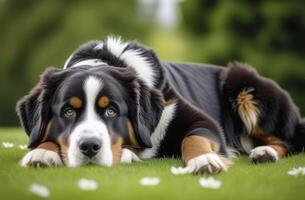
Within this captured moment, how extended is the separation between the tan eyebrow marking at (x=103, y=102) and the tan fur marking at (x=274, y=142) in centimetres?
195

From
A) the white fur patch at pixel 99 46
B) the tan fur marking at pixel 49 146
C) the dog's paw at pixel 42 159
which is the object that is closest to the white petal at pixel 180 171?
the dog's paw at pixel 42 159

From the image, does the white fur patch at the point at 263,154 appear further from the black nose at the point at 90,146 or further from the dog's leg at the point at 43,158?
the dog's leg at the point at 43,158

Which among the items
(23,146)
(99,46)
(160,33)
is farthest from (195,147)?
(160,33)

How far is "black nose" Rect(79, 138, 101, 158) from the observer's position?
468 cm

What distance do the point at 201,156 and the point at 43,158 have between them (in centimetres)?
129

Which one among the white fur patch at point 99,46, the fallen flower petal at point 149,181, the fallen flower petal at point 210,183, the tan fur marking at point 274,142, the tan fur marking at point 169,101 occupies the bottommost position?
the fallen flower petal at point 149,181

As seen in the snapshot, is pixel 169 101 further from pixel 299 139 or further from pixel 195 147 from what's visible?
pixel 299 139

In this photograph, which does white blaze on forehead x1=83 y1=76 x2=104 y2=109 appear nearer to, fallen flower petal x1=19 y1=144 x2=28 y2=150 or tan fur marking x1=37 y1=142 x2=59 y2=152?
tan fur marking x1=37 y1=142 x2=59 y2=152

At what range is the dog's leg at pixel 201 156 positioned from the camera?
467cm

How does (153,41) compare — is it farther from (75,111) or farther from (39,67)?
(75,111)

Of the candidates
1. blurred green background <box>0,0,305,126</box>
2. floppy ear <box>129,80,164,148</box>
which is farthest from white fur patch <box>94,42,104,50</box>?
blurred green background <box>0,0,305,126</box>

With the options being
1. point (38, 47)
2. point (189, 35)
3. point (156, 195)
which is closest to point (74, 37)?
point (38, 47)

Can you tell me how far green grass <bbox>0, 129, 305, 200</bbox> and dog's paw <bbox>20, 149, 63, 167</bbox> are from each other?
108mm

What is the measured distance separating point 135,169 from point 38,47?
15.3 meters
